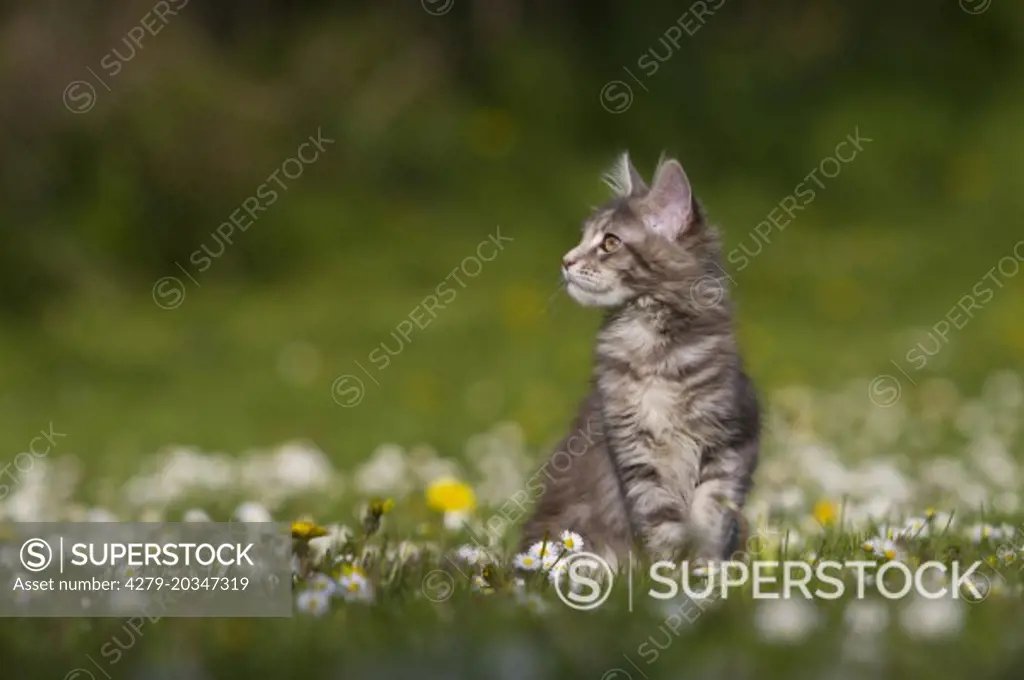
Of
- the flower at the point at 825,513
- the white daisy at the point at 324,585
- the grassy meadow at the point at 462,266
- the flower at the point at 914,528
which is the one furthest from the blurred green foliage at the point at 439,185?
the white daisy at the point at 324,585

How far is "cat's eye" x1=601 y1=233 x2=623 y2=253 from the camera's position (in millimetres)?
4379

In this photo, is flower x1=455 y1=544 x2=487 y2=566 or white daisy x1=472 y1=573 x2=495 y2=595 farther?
flower x1=455 y1=544 x2=487 y2=566

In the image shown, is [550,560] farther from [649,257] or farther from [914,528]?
[914,528]

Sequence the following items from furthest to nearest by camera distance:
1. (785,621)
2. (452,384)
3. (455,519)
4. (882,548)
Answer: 1. (452,384)
2. (455,519)
3. (882,548)
4. (785,621)

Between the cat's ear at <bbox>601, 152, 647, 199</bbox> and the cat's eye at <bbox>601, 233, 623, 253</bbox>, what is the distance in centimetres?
16

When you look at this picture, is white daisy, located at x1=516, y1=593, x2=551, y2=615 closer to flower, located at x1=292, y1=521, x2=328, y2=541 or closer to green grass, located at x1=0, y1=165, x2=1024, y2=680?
green grass, located at x1=0, y1=165, x2=1024, y2=680

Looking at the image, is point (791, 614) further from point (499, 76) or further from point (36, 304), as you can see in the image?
point (499, 76)

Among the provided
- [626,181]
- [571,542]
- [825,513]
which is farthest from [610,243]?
[825,513]

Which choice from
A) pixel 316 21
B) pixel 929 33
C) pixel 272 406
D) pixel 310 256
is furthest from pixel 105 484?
pixel 929 33

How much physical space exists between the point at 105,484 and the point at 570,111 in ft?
23.8

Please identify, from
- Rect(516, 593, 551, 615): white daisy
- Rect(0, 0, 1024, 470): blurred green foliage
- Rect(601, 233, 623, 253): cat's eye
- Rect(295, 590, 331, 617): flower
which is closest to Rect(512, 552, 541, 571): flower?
Rect(516, 593, 551, 615): white daisy

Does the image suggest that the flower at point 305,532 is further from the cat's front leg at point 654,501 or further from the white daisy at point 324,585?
the cat's front leg at point 654,501

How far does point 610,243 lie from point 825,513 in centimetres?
135

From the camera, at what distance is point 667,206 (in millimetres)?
4379
